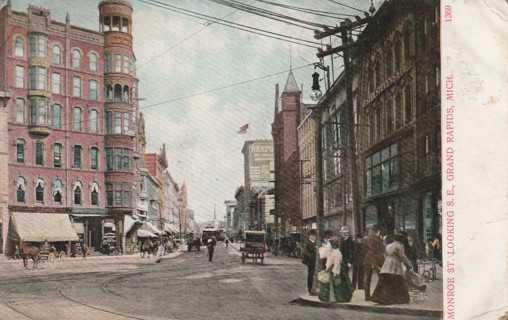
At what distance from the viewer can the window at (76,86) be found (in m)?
8.36

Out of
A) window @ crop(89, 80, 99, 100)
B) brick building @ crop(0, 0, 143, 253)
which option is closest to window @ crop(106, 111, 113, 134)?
brick building @ crop(0, 0, 143, 253)

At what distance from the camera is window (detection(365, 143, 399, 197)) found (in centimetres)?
788

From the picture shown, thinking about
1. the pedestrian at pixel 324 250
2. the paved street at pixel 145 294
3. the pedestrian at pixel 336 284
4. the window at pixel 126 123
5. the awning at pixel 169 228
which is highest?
the window at pixel 126 123

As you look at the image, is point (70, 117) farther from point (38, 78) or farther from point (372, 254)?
point (372, 254)

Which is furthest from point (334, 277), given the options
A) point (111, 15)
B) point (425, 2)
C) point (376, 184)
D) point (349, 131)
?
point (111, 15)

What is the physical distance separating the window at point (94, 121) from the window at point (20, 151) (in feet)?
3.02

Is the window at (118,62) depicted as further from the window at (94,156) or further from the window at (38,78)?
the window at (94,156)

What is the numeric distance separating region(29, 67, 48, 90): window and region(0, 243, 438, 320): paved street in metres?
2.56

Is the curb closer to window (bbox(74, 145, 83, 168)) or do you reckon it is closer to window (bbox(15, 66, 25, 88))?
window (bbox(74, 145, 83, 168))

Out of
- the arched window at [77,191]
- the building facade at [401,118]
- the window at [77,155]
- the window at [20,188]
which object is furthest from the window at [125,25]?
the building facade at [401,118]

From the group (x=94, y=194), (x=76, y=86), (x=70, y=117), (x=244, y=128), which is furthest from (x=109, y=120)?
(x=244, y=128)

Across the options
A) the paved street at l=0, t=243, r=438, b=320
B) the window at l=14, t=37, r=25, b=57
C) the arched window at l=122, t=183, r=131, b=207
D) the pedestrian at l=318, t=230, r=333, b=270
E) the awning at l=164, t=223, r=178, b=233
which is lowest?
the awning at l=164, t=223, r=178, b=233

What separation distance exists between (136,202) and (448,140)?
468cm

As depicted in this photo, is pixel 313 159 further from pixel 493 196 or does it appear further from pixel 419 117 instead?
pixel 493 196
